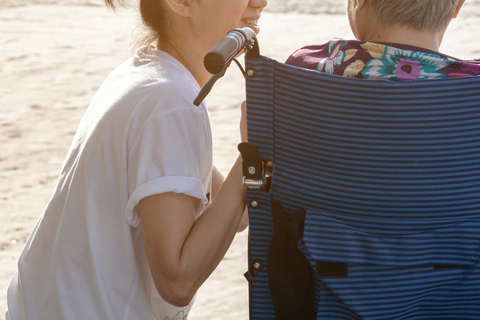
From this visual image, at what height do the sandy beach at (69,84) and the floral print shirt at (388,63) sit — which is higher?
the floral print shirt at (388,63)

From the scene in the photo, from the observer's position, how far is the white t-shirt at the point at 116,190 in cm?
132

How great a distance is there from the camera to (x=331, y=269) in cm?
129

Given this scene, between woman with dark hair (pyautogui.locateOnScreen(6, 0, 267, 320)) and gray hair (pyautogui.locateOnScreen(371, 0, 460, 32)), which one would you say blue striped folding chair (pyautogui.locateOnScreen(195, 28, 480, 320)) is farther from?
gray hair (pyautogui.locateOnScreen(371, 0, 460, 32))

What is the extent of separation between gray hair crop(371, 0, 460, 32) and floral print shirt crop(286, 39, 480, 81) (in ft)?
0.22

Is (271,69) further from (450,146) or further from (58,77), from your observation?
(58,77)

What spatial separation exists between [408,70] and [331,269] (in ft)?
1.60

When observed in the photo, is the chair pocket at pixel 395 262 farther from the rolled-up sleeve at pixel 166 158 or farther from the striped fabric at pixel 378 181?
the rolled-up sleeve at pixel 166 158

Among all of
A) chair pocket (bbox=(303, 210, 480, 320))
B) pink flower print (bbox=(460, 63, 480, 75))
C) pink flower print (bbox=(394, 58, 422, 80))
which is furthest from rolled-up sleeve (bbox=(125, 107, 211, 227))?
pink flower print (bbox=(460, 63, 480, 75))

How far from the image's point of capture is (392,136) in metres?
1.23

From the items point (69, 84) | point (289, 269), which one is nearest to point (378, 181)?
point (289, 269)

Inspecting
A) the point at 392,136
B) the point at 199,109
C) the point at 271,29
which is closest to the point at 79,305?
the point at 199,109

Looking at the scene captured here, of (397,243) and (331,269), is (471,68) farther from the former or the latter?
(331,269)

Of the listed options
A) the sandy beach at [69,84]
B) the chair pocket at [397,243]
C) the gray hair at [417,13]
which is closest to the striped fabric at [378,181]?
the chair pocket at [397,243]

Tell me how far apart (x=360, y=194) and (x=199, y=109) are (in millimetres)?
412
